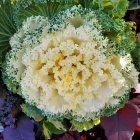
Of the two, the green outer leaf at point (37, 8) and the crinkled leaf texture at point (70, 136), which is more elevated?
the green outer leaf at point (37, 8)

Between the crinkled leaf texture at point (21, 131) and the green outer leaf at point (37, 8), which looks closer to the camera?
the green outer leaf at point (37, 8)

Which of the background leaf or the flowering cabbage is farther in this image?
the background leaf

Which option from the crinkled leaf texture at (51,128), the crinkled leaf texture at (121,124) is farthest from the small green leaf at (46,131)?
the crinkled leaf texture at (121,124)

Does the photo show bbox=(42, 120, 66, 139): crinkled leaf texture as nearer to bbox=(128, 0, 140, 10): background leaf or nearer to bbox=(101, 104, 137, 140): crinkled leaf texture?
bbox=(101, 104, 137, 140): crinkled leaf texture

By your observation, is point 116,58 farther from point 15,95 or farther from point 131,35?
point 15,95

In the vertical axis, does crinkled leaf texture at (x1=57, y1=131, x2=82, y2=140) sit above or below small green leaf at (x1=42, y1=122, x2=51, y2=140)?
below

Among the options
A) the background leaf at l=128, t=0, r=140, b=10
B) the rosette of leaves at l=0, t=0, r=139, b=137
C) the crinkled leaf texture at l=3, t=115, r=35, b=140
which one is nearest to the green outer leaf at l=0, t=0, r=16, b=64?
the rosette of leaves at l=0, t=0, r=139, b=137

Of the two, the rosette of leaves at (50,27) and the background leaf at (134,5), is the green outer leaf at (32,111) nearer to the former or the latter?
the rosette of leaves at (50,27)
